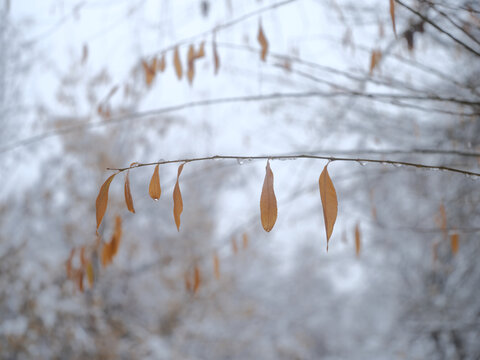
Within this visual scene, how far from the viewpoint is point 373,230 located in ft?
13.0

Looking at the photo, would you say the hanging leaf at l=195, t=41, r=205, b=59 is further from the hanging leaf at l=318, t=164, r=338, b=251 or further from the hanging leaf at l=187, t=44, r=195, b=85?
the hanging leaf at l=318, t=164, r=338, b=251

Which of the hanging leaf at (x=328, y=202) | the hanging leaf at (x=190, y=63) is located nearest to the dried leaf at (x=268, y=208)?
the hanging leaf at (x=328, y=202)

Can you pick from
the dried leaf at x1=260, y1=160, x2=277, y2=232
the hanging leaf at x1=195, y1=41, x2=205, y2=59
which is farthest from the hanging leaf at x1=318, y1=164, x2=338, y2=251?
the hanging leaf at x1=195, y1=41, x2=205, y2=59

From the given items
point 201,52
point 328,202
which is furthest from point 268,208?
point 201,52

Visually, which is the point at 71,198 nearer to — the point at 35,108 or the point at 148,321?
the point at 35,108

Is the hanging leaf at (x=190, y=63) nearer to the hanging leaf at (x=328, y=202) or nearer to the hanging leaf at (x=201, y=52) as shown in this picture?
the hanging leaf at (x=201, y=52)

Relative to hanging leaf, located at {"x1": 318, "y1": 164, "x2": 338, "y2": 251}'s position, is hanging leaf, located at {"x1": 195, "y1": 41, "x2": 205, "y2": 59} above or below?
above

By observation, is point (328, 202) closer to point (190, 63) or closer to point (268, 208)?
point (268, 208)

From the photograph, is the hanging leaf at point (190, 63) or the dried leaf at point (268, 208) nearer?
the dried leaf at point (268, 208)

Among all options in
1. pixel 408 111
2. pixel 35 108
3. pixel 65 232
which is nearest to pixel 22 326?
pixel 65 232

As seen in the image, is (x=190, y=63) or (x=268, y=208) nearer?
(x=268, y=208)

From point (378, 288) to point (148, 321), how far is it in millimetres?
2975

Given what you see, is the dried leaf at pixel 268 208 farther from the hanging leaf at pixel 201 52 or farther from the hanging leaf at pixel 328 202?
the hanging leaf at pixel 201 52

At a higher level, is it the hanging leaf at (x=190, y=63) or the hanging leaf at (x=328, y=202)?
the hanging leaf at (x=190, y=63)
